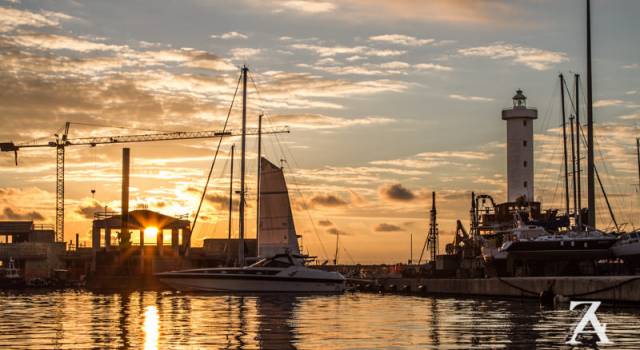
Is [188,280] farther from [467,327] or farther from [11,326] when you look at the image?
[467,327]

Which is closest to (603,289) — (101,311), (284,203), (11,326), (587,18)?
(587,18)

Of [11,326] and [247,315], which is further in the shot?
[247,315]

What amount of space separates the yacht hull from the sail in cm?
617

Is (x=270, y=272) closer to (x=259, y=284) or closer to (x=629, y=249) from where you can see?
(x=259, y=284)

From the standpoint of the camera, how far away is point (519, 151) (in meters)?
108

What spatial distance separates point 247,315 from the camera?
47.6 m

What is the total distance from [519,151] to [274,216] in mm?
32920

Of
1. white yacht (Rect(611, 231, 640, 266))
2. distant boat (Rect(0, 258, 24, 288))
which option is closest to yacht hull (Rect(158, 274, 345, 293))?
white yacht (Rect(611, 231, 640, 266))

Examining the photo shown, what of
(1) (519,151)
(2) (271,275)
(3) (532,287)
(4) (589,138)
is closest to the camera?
(4) (589,138)

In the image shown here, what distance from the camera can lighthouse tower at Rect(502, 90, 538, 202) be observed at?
106750 mm

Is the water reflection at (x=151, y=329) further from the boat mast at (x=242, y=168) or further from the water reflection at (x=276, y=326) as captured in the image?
the boat mast at (x=242, y=168)

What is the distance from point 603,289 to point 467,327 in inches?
823

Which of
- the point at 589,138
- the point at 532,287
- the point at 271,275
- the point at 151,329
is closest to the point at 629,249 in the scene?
the point at 532,287

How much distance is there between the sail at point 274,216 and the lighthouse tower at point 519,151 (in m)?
28.7
